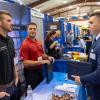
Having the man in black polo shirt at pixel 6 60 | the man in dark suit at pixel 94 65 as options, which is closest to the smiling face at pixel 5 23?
the man in black polo shirt at pixel 6 60

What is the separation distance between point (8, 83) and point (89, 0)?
17408 mm

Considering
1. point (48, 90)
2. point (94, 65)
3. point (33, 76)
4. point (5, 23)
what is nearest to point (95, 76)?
point (94, 65)

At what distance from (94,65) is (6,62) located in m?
0.92

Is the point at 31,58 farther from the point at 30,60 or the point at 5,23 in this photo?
the point at 5,23

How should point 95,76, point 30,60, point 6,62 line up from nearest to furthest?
point 95,76 < point 6,62 < point 30,60

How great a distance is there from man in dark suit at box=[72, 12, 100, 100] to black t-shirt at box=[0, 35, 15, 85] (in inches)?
29.2

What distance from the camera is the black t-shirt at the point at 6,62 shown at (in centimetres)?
224

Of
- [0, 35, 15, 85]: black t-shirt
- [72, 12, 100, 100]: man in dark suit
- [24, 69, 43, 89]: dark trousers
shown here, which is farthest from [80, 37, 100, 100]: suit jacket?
[24, 69, 43, 89]: dark trousers

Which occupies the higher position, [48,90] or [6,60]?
[6,60]

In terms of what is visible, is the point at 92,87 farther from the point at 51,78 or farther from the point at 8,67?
the point at 8,67

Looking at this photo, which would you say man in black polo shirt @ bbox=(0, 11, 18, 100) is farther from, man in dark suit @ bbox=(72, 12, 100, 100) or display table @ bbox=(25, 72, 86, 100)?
man in dark suit @ bbox=(72, 12, 100, 100)

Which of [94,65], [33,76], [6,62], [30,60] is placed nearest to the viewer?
[94,65]

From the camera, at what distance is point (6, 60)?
2.27m

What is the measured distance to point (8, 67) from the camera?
2312mm
